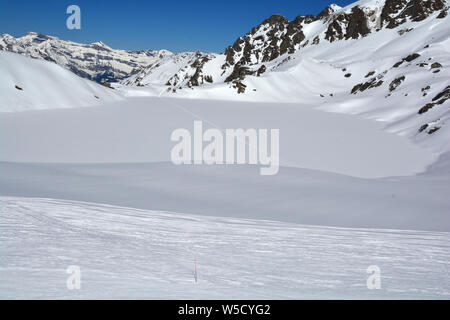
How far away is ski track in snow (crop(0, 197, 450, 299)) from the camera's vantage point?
4.61 metres

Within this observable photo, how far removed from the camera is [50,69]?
41969mm

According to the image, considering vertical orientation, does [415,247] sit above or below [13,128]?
below

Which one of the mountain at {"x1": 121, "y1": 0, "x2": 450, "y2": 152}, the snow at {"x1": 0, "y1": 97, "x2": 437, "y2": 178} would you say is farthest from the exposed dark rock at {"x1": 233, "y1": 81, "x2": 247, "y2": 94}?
the snow at {"x1": 0, "y1": 97, "x2": 437, "y2": 178}

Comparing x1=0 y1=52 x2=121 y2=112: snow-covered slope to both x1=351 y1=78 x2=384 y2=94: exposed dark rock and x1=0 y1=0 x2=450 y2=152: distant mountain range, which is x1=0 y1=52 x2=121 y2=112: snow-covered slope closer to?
x1=0 y1=0 x2=450 y2=152: distant mountain range

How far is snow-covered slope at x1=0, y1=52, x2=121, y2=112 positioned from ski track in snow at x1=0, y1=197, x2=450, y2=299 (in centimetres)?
2877

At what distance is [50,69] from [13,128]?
924 inches

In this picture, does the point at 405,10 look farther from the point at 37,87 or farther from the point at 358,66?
the point at 37,87

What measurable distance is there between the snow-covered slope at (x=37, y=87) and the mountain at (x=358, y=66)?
91.5 ft

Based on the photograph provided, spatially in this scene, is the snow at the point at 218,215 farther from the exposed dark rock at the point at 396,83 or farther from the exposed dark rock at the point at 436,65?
the exposed dark rock at the point at 436,65

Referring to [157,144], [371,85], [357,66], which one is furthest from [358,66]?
[157,144]

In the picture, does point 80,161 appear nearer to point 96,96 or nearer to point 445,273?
point 445,273
